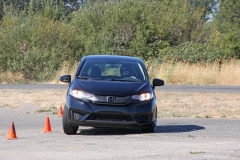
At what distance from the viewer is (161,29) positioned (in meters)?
41.2

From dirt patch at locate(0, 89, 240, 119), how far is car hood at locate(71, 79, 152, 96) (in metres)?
5.23

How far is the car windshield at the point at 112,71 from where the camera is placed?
41.8ft

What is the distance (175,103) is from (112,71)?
7.35 metres

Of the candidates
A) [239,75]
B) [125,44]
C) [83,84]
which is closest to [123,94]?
[83,84]

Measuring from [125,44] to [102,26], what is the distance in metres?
1.95

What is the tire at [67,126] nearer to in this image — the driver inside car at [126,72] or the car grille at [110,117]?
the car grille at [110,117]

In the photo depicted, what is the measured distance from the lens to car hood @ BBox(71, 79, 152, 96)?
11.6 m

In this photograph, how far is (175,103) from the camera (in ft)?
65.9

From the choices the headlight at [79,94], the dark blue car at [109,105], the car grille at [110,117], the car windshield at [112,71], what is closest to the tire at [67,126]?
the dark blue car at [109,105]

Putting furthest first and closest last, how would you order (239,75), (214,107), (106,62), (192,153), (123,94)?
(239,75) < (214,107) < (106,62) < (123,94) < (192,153)

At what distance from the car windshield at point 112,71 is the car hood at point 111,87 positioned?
457mm

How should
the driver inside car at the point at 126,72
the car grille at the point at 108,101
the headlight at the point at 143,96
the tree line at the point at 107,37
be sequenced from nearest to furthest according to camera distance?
the car grille at the point at 108,101 < the headlight at the point at 143,96 < the driver inside car at the point at 126,72 < the tree line at the point at 107,37

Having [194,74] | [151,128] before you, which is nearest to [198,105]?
[151,128]

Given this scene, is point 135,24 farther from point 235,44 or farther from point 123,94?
point 123,94
